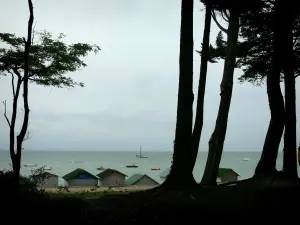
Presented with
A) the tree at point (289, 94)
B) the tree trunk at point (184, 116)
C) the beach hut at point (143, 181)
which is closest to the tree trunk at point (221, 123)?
the tree at point (289, 94)

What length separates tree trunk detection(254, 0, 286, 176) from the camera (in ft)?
31.8

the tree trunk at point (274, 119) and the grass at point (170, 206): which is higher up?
the tree trunk at point (274, 119)

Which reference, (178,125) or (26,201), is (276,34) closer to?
(178,125)

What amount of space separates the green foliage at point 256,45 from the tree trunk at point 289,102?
98 cm

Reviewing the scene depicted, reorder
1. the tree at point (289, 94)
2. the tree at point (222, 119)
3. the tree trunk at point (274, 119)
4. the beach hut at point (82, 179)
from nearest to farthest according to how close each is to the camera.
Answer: the tree trunk at point (274, 119) → the tree at point (289, 94) → the tree at point (222, 119) → the beach hut at point (82, 179)

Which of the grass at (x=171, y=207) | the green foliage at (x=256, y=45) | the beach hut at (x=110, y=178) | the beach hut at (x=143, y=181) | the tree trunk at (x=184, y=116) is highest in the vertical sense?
the green foliage at (x=256, y=45)

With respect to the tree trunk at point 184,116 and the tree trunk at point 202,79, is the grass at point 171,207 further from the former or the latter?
the tree trunk at point 202,79

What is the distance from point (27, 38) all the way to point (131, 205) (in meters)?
6.18

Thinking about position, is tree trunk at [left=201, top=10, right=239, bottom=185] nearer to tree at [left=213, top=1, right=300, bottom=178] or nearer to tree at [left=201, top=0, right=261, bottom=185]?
tree at [left=201, top=0, right=261, bottom=185]

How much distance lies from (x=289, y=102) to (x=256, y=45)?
292 cm

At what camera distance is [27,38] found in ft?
35.8

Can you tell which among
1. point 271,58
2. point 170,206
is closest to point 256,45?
point 271,58

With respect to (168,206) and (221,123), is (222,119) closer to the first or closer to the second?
(221,123)

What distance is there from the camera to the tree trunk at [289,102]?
1032 cm
